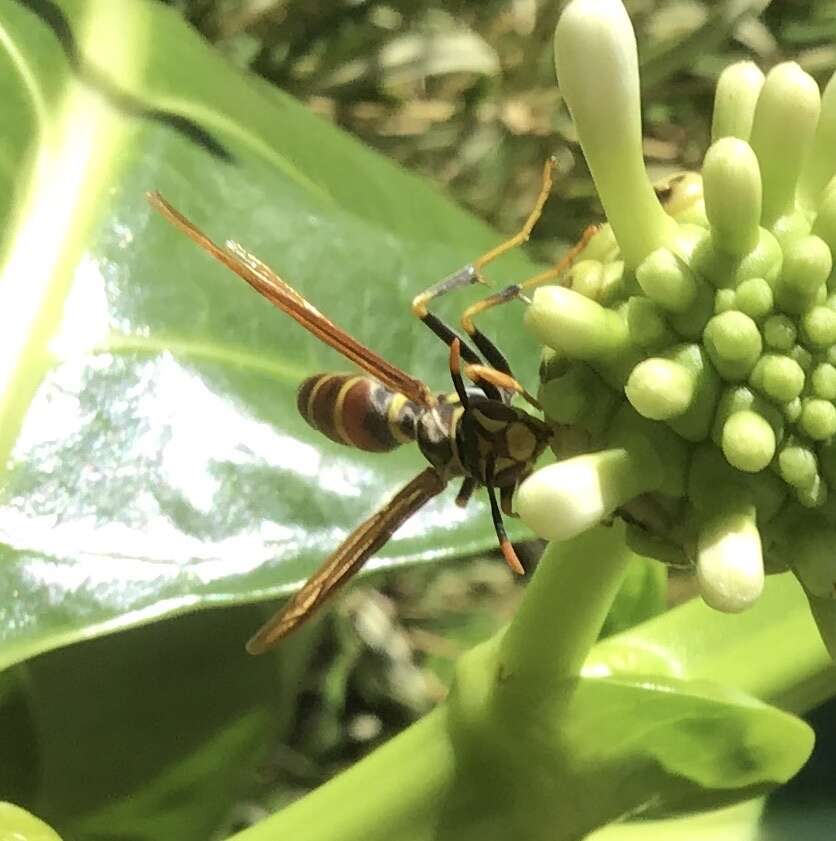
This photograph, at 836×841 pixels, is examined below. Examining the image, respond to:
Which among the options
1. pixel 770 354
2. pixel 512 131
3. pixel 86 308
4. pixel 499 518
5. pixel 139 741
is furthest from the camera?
pixel 512 131

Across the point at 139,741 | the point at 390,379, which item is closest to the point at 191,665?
the point at 139,741

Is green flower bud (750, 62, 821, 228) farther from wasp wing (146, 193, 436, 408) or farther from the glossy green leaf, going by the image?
the glossy green leaf

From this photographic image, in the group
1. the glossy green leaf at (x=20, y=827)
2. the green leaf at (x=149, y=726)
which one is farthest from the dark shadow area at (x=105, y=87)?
the glossy green leaf at (x=20, y=827)

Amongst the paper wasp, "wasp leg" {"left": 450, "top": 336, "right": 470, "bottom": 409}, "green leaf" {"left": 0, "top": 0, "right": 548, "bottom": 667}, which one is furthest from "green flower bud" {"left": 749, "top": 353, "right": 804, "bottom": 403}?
"green leaf" {"left": 0, "top": 0, "right": 548, "bottom": 667}

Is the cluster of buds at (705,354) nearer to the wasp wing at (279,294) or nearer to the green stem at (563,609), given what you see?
the green stem at (563,609)

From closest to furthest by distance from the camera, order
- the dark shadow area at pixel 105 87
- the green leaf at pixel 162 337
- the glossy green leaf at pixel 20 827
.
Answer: the glossy green leaf at pixel 20 827 → the green leaf at pixel 162 337 → the dark shadow area at pixel 105 87

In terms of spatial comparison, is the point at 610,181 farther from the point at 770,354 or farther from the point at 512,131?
the point at 512,131

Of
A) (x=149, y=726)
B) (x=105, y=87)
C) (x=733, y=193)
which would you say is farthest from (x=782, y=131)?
(x=149, y=726)

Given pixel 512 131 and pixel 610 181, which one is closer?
pixel 610 181
